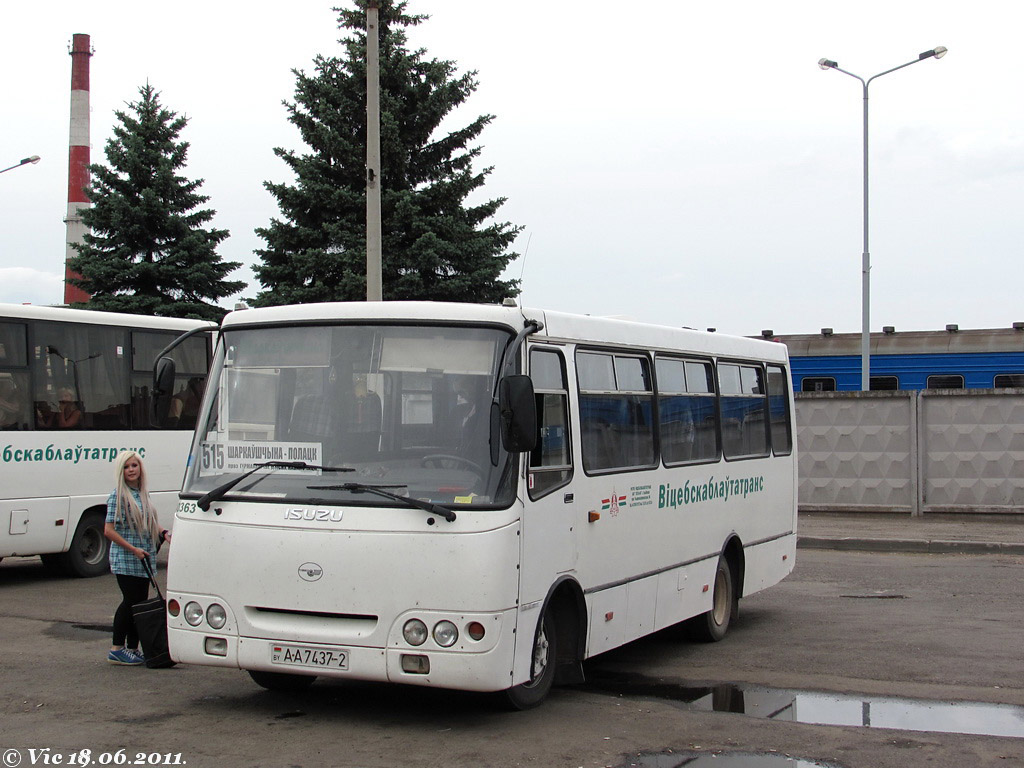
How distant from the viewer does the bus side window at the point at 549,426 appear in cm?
772

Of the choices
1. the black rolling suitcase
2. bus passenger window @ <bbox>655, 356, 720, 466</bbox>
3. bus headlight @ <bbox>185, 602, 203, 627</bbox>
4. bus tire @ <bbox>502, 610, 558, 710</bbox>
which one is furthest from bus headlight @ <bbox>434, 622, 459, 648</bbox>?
bus passenger window @ <bbox>655, 356, 720, 466</bbox>

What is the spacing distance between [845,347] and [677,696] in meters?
24.4

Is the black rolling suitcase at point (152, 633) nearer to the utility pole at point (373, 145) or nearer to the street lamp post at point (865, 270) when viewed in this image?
the utility pole at point (373, 145)

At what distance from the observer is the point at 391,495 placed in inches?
287

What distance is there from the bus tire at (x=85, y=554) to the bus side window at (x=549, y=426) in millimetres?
8422

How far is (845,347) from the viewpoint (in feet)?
105

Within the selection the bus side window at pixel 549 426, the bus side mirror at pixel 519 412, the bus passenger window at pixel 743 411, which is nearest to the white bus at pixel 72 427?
the bus passenger window at pixel 743 411

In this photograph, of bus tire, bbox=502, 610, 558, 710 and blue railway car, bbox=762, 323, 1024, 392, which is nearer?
bus tire, bbox=502, 610, 558, 710

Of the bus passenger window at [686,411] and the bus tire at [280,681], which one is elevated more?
the bus passenger window at [686,411]

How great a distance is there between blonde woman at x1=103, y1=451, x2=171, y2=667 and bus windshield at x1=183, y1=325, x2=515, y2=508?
1788 millimetres

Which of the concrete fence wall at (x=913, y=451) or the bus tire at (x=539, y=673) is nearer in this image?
Result: the bus tire at (x=539, y=673)

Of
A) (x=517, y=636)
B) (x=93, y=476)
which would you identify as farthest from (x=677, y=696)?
(x=93, y=476)

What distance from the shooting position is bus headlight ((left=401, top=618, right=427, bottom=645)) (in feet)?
23.4

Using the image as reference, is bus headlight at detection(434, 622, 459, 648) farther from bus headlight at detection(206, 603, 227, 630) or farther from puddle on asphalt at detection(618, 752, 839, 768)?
bus headlight at detection(206, 603, 227, 630)
